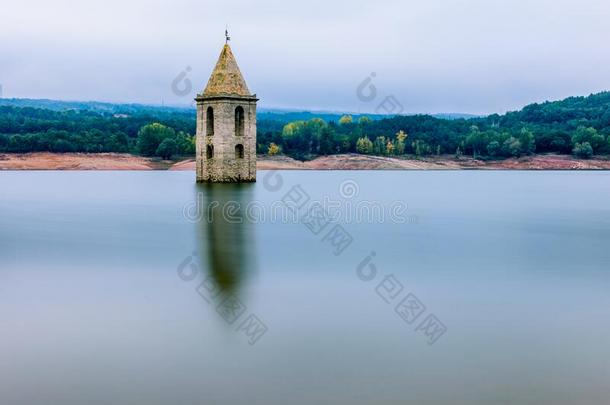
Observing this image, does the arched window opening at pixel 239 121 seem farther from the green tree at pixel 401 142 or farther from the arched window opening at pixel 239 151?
the green tree at pixel 401 142

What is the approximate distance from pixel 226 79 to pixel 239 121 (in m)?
2.79

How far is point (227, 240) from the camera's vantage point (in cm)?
2111

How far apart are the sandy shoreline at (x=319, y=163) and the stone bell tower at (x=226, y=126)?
1485 inches

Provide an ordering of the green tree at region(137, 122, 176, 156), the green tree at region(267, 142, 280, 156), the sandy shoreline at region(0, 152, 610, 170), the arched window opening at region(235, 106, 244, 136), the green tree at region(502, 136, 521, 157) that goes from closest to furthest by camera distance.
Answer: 1. the arched window opening at region(235, 106, 244, 136)
2. the sandy shoreline at region(0, 152, 610, 170)
3. the green tree at region(137, 122, 176, 156)
4. the green tree at region(267, 142, 280, 156)
5. the green tree at region(502, 136, 521, 157)

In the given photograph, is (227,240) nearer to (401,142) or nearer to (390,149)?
(390,149)

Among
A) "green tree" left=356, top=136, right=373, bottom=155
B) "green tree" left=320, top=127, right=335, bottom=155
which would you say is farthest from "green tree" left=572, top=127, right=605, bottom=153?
"green tree" left=320, top=127, right=335, bottom=155

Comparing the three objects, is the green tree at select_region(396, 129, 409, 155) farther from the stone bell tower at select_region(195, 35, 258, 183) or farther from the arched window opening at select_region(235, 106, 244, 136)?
the arched window opening at select_region(235, 106, 244, 136)

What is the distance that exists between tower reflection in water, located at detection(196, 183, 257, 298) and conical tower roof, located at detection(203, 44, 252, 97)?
30.9 ft

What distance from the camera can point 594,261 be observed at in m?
17.3

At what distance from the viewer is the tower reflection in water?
48.4 feet

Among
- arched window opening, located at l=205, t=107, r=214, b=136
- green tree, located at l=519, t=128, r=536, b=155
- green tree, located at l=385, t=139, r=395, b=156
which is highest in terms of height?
arched window opening, located at l=205, t=107, r=214, b=136

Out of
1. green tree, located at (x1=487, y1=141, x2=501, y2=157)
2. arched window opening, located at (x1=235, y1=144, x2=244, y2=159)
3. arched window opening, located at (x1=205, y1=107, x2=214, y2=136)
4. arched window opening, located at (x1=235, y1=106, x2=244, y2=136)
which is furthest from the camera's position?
green tree, located at (x1=487, y1=141, x2=501, y2=157)

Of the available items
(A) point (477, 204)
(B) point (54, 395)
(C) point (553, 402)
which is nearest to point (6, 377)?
(B) point (54, 395)

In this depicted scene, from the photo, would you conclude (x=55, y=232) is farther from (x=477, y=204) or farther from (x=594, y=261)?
(x=477, y=204)
